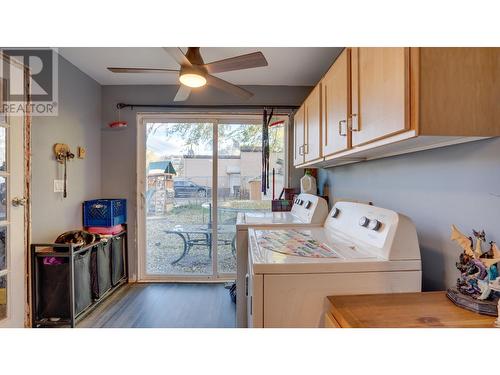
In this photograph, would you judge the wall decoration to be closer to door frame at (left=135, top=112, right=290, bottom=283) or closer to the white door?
the white door

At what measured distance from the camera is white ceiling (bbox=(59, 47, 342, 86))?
2.28 meters

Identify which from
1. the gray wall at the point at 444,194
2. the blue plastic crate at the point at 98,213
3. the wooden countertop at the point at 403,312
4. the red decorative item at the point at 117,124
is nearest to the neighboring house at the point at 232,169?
the red decorative item at the point at 117,124

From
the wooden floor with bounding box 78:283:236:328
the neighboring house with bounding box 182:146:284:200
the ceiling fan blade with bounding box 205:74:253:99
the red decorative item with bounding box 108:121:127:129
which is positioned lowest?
the wooden floor with bounding box 78:283:236:328

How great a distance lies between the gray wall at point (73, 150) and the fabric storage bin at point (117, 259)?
425 mm

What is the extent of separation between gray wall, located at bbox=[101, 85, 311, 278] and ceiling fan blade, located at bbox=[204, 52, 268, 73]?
1248mm

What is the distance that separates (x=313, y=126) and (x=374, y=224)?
3.56 feet

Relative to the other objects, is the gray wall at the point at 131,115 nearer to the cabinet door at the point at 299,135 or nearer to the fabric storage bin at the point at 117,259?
the fabric storage bin at the point at 117,259

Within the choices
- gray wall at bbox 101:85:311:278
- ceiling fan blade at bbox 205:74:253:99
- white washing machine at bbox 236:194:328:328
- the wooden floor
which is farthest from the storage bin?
ceiling fan blade at bbox 205:74:253:99

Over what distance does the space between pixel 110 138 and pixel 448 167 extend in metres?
3.31

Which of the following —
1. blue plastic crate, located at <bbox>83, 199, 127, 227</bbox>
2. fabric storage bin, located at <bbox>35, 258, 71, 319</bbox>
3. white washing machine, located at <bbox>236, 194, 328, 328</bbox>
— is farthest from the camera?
blue plastic crate, located at <bbox>83, 199, 127, 227</bbox>

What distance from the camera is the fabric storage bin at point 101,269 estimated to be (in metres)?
2.44

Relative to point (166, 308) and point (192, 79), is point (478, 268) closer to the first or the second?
point (192, 79)

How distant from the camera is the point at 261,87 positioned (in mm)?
3088
